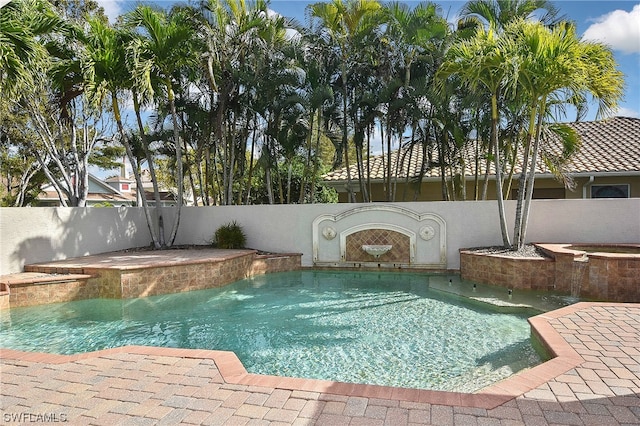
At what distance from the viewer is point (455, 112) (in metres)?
13.1

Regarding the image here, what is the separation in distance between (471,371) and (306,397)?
241cm

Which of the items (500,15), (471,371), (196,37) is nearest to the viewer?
(471,371)

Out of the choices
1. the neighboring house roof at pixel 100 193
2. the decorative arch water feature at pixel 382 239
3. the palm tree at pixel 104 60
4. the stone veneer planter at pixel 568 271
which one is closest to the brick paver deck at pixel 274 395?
the stone veneer planter at pixel 568 271

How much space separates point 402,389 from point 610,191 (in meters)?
16.3

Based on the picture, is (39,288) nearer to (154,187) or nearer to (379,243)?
(154,187)

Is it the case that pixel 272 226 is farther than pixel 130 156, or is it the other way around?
pixel 272 226

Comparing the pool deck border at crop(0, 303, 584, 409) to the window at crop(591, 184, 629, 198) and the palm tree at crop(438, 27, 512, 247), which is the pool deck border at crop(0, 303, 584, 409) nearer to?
the palm tree at crop(438, 27, 512, 247)

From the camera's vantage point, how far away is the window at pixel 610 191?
51.0 ft

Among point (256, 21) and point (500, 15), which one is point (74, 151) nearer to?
point (256, 21)

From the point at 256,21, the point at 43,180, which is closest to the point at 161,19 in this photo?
the point at 256,21

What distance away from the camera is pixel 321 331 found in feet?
22.1

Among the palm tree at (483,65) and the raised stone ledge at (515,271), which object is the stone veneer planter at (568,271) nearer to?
the raised stone ledge at (515,271)

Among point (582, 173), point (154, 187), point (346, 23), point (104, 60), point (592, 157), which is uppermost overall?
point (346, 23)

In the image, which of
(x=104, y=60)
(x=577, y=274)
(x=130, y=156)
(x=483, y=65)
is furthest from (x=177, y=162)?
(x=577, y=274)
